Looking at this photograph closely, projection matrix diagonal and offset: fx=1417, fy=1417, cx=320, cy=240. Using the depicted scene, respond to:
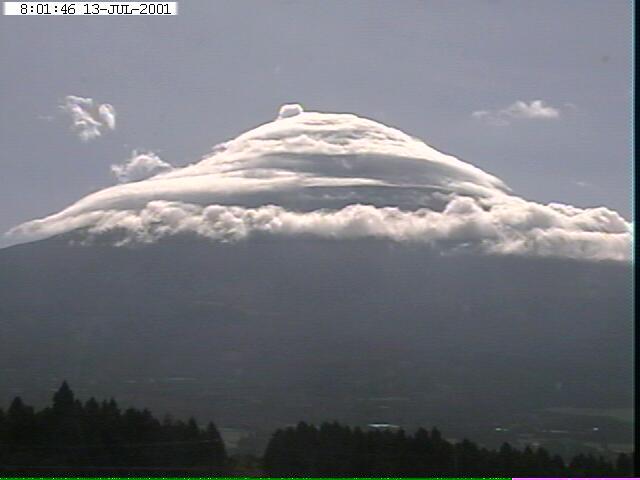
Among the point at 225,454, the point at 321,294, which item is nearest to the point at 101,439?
the point at 225,454

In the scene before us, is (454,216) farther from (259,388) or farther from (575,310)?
(259,388)

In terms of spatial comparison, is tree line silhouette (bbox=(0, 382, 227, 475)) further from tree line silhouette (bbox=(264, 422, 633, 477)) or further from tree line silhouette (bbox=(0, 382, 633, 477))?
tree line silhouette (bbox=(264, 422, 633, 477))

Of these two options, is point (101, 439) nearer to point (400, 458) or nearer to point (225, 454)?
point (225, 454)

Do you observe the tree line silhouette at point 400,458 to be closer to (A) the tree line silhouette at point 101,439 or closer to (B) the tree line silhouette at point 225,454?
(B) the tree line silhouette at point 225,454

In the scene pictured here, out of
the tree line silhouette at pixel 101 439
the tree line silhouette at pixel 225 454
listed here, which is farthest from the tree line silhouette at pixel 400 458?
the tree line silhouette at pixel 101 439

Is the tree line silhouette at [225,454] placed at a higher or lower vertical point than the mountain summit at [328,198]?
lower

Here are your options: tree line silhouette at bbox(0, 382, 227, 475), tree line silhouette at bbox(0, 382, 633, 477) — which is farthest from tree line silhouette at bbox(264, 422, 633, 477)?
tree line silhouette at bbox(0, 382, 227, 475)
